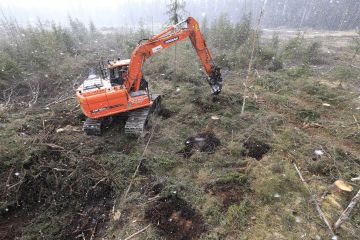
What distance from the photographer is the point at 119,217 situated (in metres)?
6.00

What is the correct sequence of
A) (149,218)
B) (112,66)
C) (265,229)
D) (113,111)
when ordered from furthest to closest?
(112,66), (113,111), (149,218), (265,229)

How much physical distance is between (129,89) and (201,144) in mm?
3769

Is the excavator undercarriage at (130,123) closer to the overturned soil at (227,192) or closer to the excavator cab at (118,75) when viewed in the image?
the excavator cab at (118,75)

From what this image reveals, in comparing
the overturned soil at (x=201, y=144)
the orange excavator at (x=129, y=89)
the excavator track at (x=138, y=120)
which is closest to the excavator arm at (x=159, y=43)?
the orange excavator at (x=129, y=89)

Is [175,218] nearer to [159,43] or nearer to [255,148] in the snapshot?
[255,148]

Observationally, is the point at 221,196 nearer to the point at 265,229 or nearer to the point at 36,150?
the point at 265,229

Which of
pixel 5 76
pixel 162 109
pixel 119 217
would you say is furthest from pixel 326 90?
pixel 5 76

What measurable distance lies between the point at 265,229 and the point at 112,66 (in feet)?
26.0

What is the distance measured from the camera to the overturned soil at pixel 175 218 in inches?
215

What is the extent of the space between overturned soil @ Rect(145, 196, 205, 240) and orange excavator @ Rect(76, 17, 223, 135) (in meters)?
3.31

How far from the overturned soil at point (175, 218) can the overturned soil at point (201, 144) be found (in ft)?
7.14

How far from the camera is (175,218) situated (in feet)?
19.2

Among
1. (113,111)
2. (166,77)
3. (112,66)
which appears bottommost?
(166,77)

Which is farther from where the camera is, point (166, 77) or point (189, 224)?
point (166, 77)
